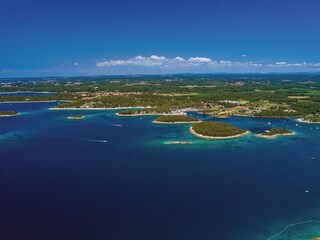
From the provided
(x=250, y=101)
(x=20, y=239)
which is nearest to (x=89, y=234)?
(x=20, y=239)

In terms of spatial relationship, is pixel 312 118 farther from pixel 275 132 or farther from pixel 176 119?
pixel 176 119

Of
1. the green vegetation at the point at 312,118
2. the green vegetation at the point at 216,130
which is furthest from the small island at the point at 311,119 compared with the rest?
the green vegetation at the point at 216,130

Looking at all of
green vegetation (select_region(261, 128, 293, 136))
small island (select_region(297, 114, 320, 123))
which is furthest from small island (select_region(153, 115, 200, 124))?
small island (select_region(297, 114, 320, 123))

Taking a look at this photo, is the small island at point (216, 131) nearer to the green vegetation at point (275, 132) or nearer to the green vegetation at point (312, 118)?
the green vegetation at point (275, 132)

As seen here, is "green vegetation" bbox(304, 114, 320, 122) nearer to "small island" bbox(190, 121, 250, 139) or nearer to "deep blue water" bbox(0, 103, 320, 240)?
"deep blue water" bbox(0, 103, 320, 240)

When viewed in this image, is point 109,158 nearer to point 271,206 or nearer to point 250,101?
point 271,206


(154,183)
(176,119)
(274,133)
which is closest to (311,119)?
(274,133)
